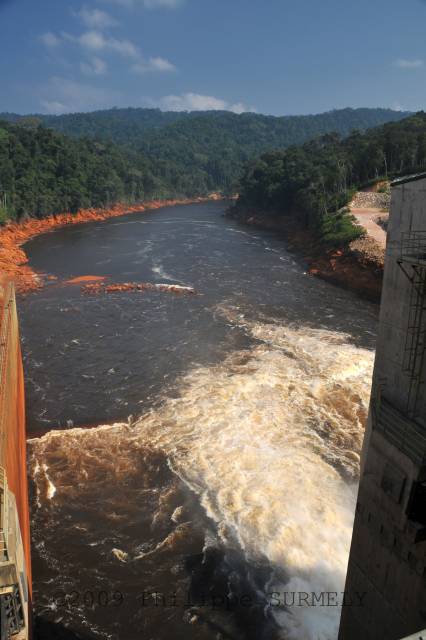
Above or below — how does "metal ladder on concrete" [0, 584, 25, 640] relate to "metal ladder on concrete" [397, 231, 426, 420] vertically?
below

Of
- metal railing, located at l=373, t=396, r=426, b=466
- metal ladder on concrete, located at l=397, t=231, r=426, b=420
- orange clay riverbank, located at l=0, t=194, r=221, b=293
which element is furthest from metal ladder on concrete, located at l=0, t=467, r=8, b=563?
orange clay riverbank, located at l=0, t=194, r=221, b=293

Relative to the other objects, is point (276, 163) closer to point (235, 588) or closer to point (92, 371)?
point (92, 371)

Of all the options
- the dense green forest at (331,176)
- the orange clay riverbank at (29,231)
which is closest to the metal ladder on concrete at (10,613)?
the orange clay riverbank at (29,231)

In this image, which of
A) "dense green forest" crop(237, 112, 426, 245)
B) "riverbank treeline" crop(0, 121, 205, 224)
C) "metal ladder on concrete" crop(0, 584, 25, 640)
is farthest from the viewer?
"riverbank treeline" crop(0, 121, 205, 224)

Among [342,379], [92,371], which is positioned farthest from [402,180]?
[92,371]

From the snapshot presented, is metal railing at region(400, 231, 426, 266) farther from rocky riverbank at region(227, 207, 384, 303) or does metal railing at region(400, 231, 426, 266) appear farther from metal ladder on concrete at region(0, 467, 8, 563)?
rocky riverbank at region(227, 207, 384, 303)

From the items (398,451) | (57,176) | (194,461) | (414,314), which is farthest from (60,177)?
(398,451)
